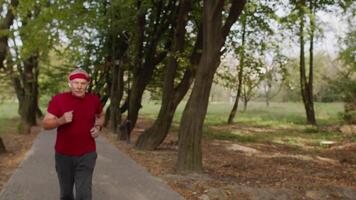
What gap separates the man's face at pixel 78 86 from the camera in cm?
562

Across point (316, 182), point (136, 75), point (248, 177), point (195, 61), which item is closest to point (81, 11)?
point (136, 75)

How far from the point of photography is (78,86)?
18.5ft

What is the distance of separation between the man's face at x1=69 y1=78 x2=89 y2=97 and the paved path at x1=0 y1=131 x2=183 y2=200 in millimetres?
2904

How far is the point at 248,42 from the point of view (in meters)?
26.7

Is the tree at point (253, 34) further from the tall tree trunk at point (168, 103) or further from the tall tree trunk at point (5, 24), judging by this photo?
the tall tree trunk at point (5, 24)

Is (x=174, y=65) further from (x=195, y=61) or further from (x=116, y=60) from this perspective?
(x=116, y=60)

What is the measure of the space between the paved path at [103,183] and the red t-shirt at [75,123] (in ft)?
8.09

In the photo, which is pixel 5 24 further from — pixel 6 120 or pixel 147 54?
pixel 6 120

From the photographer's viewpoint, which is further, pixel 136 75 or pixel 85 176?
pixel 136 75

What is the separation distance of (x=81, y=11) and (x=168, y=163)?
→ 7110 mm

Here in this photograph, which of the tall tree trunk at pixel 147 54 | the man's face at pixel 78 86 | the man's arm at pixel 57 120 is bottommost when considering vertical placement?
the man's arm at pixel 57 120

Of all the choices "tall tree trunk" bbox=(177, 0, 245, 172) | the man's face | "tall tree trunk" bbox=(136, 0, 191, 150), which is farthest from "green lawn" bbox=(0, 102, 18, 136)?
the man's face

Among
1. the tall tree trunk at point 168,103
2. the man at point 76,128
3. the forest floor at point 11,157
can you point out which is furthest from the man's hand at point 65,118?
the tall tree trunk at point 168,103

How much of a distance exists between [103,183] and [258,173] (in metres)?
A: 4.02
